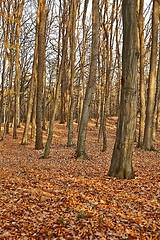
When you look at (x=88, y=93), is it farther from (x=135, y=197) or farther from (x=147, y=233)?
(x=147, y=233)

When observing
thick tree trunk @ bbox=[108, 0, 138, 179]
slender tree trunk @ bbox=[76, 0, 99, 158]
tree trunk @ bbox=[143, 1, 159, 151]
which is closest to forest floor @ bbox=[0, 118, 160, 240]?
thick tree trunk @ bbox=[108, 0, 138, 179]

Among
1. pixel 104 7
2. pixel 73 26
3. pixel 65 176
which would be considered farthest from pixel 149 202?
pixel 104 7

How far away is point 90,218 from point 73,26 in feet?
44.9

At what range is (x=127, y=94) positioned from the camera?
7.68 m

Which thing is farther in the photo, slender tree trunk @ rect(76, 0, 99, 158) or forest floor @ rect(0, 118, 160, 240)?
slender tree trunk @ rect(76, 0, 99, 158)

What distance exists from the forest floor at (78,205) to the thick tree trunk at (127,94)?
62cm

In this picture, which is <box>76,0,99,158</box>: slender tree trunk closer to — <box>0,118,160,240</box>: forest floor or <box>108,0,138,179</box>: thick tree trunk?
<box>0,118,160,240</box>: forest floor

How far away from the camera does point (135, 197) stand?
6.47 metres

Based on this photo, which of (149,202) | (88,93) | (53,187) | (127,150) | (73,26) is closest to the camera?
(149,202)

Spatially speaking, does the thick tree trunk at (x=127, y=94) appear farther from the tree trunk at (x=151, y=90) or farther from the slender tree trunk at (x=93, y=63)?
the tree trunk at (x=151, y=90)

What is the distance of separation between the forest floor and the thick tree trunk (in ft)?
2.04

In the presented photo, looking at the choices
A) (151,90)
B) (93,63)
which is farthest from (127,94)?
(151,90)

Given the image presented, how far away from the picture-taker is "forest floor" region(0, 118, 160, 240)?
15.1 ft

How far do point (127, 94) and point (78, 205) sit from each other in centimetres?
358
